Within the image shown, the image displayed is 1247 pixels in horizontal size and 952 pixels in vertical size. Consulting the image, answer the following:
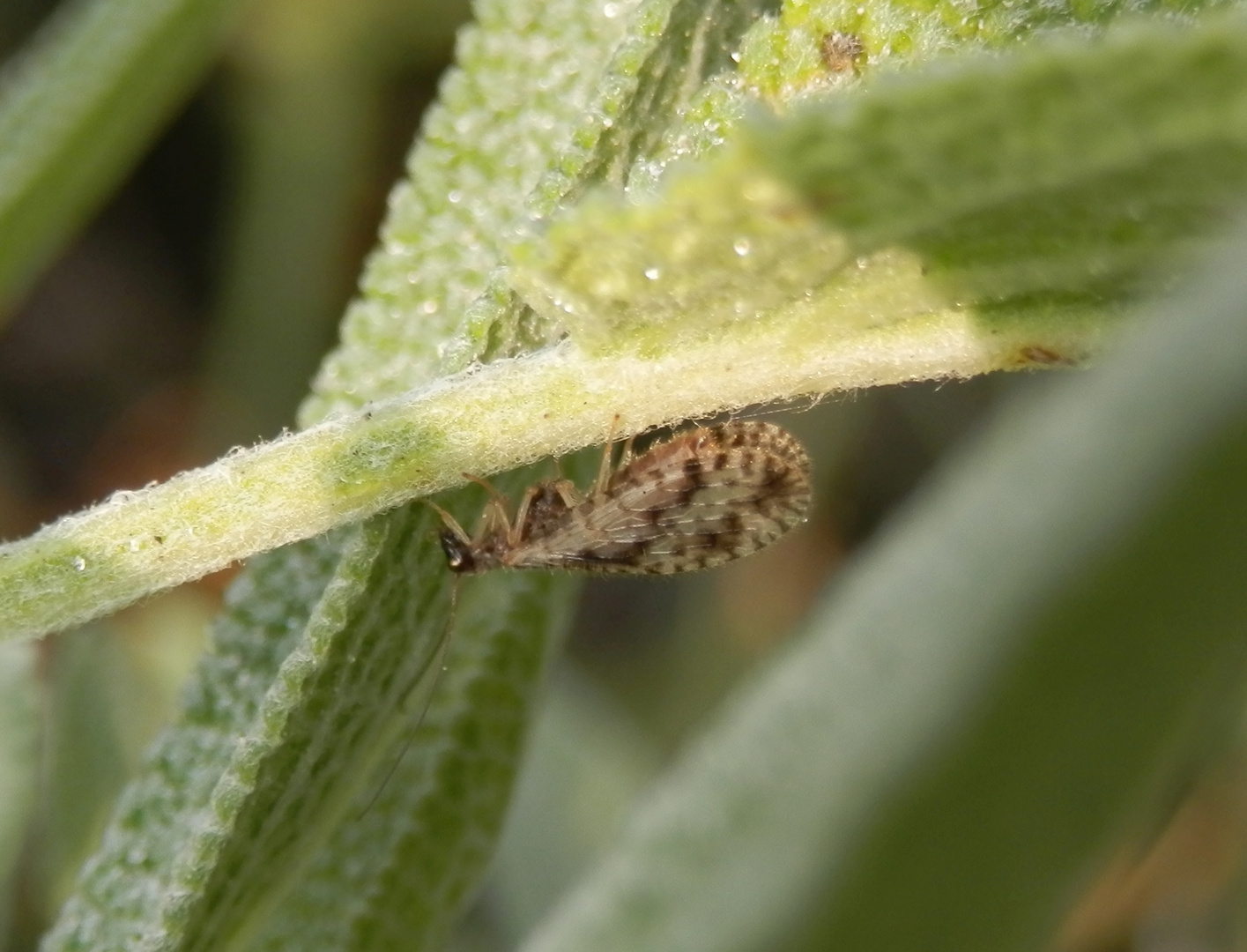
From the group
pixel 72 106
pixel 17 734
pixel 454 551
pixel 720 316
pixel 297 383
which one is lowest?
pixel 17 734

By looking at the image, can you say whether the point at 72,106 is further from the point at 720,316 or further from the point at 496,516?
the point at 720,316

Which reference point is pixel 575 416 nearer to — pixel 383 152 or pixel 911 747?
pixel 911 747

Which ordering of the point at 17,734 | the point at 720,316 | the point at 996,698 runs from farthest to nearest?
the point at 17,734
the point at 720,316
the point at 996,698

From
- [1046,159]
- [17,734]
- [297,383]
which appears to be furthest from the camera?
[297,383]

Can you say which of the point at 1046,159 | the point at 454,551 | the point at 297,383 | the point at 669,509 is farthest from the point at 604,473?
the point at 297,383

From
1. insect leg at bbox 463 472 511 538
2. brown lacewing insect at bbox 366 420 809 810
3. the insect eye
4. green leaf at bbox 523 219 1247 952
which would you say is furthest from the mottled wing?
green leaf at bbox 523 219 1247 952

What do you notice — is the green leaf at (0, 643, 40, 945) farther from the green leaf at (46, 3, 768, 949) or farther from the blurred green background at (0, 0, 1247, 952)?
the blurred green background at (0, 0, 1247, 952)
